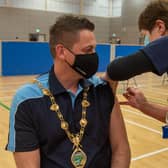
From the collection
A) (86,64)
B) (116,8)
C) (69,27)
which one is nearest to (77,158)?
(86,64)

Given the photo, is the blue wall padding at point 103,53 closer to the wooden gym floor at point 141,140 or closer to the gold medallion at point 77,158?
the wooden gym floor at point 141,140

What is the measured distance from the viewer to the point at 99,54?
454 inches

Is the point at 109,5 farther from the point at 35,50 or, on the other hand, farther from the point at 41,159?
the point at 41,159

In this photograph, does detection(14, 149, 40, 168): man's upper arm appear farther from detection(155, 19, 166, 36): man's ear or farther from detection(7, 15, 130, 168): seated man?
detection(155, 19, 166, 36): man's ear

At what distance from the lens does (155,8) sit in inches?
64.3

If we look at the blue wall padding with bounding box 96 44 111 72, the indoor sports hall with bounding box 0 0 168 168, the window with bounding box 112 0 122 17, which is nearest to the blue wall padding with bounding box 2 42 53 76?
the indoor sports hall with bounding box 0 0 168 168

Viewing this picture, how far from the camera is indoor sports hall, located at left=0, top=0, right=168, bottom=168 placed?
3.81m

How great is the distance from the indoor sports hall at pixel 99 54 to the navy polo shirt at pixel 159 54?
23 centimetres

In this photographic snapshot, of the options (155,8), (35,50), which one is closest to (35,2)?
(35,50)

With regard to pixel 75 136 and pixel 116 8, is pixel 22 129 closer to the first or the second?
pixel 75 136

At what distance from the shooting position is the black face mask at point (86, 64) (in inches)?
65.2

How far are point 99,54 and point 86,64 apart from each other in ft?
32.6

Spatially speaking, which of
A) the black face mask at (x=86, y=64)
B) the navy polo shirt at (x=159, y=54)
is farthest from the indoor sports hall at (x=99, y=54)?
the black face mask at (x=86, y=64)

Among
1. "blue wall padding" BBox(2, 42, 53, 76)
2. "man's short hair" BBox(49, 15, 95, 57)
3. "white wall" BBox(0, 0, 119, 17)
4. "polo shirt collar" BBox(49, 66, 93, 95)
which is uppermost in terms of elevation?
"white wall" BBox(0, 0, 119, 17)
